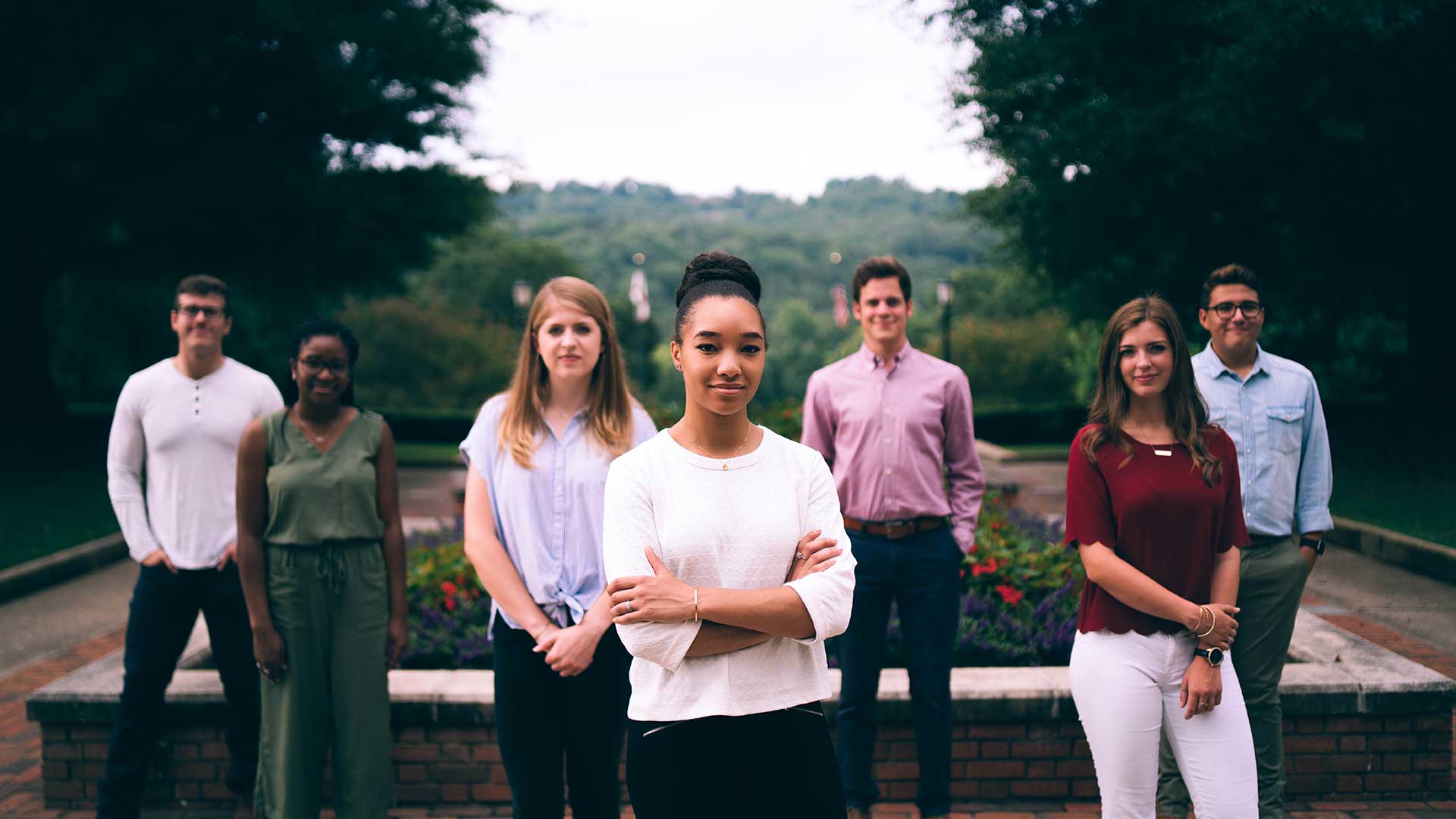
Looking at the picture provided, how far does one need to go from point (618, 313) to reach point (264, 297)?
127 feet

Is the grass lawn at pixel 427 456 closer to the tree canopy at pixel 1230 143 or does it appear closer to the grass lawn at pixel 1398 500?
the tree canopy at pixel 1230 143

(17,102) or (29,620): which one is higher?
(17,102)

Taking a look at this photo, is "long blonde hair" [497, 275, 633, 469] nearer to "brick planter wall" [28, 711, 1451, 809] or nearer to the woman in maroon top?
the woman in maroon top

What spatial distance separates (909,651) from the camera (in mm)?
3922

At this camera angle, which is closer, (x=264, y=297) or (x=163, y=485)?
(x=163, y=485)

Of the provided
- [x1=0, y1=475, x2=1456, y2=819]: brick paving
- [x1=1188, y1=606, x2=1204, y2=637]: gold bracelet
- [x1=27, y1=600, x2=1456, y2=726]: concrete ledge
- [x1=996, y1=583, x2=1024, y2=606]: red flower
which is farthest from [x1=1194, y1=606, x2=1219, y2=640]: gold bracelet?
[x1=996, y1=583, x2=1024, y2=606]: red flower

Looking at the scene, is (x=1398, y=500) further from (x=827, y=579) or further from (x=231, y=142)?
(x=231, y=142)

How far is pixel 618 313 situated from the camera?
5528 cm

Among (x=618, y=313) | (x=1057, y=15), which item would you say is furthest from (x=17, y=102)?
(x=618, y=313)

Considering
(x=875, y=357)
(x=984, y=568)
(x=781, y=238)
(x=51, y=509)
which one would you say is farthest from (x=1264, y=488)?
(x=781, y=238)

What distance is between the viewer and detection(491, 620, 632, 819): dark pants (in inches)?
114

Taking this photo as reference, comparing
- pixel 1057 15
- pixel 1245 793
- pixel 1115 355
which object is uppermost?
pixel 1057 15

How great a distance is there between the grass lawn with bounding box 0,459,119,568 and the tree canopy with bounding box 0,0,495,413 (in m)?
2.80

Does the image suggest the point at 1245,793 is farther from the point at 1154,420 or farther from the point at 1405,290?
the point at 1405,290
